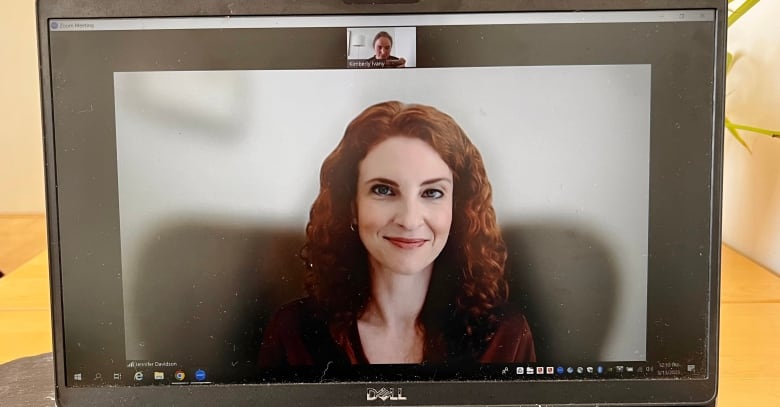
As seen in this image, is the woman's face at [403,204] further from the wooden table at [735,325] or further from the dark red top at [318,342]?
the wooden table at [735,325]

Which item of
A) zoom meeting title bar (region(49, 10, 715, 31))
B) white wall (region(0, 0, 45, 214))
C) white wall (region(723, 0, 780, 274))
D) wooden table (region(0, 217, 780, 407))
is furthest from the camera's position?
white wall (region(0, 0, 45, 214))

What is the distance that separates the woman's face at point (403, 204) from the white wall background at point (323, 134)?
3cm

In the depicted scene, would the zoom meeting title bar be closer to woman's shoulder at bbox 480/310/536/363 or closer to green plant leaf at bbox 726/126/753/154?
woman's shoulder at bbox 480/310/536/363

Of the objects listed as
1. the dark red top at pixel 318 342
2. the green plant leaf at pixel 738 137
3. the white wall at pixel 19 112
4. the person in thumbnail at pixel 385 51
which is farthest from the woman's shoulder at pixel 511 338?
the white wall at pixel 19 112

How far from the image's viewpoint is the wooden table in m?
0.70

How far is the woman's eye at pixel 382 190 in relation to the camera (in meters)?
0.59

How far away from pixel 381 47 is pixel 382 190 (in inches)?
4.2

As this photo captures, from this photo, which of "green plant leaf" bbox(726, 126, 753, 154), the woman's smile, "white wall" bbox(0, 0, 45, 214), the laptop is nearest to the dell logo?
the laptop

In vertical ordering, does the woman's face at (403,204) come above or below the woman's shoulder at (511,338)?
above

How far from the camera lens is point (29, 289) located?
100cm

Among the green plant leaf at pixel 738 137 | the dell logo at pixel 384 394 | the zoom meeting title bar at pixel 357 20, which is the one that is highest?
the zoom meeting title bar at pixel 357 20

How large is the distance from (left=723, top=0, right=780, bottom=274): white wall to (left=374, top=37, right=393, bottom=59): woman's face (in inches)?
24.8

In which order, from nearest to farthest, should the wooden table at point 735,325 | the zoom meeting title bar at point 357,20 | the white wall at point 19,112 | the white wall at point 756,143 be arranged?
the zoom meeting title bar at point 357,20, the wooden table at point 735,325, the white wall at point 756,143, the white wall at point 19,112

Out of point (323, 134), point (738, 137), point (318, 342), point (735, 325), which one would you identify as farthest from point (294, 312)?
point (738, 137)
